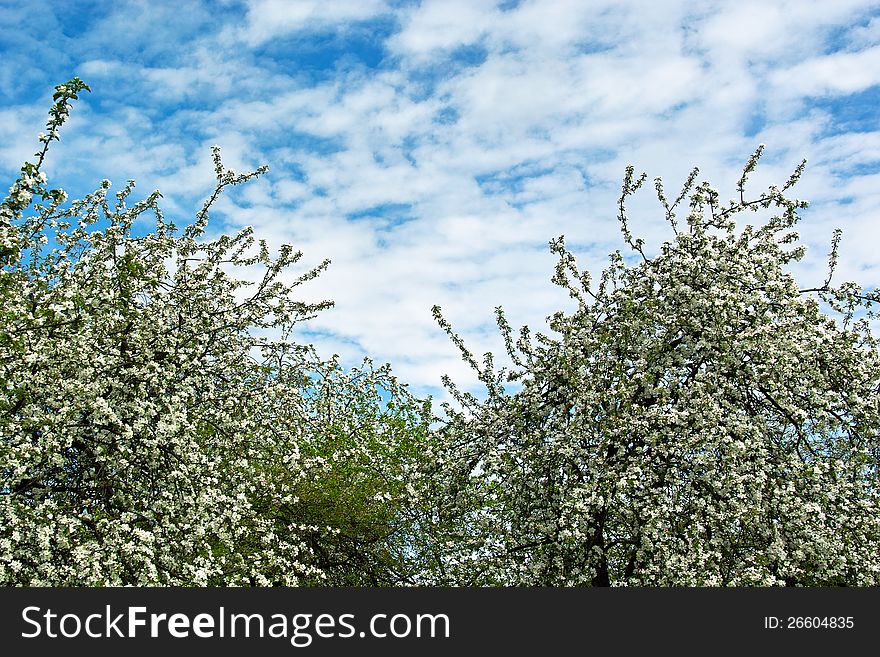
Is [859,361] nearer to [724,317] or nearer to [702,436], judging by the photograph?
[724,317]

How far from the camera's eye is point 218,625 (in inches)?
375

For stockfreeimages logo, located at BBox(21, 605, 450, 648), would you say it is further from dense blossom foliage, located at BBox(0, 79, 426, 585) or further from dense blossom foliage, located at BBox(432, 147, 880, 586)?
dense blossom foliage, located at BBox(432, 147, 880, 586)

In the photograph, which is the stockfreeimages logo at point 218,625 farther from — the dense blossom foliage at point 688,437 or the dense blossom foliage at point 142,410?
the dense blossom foliage at point 688,437

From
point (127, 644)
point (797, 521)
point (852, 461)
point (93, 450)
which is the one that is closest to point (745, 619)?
point (797, 521)

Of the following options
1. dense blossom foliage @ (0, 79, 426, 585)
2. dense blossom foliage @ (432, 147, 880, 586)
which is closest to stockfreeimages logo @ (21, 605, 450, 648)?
dense blossom foliage @ (0, 79, 426, 585)

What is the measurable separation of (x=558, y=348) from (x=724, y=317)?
10.2 ft

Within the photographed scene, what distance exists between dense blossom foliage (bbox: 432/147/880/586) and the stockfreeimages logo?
3938 mm

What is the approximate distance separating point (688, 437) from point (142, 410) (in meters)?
8.56

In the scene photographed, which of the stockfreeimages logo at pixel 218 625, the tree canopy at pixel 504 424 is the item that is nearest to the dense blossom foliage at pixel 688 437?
the tree canopy at pixel 504 424

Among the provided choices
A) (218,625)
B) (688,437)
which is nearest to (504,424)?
(688,437)

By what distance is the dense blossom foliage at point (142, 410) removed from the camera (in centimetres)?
1129

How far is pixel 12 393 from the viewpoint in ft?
38.7

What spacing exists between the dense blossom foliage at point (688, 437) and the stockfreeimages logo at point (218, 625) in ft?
12.9

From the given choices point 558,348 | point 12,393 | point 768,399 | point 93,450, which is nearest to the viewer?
point 12,393
